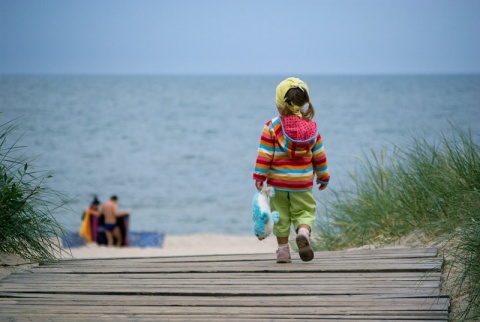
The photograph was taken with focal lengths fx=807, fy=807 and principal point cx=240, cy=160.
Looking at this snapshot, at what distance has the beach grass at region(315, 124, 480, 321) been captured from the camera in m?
6.08

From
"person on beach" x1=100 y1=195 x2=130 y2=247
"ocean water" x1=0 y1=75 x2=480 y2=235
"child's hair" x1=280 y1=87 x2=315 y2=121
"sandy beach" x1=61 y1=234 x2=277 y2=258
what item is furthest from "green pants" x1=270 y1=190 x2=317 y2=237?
"person on beach" x1=100 y1=195 x2=130 y2=247

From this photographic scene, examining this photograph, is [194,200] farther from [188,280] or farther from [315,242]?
[188,280]

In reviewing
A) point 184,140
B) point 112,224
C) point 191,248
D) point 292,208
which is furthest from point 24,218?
point 184,140

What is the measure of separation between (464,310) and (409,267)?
0.90 metres

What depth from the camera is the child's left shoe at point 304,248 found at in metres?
5.34

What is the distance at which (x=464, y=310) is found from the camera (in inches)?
167

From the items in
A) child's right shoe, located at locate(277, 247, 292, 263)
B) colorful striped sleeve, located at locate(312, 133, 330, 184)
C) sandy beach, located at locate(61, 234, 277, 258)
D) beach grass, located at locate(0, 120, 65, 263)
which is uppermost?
colorful striped sleeve, located at locate(312, 133, 330, 184)

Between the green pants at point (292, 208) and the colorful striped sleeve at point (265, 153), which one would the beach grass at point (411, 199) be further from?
the colorful striped sleeve at point (265, 153)

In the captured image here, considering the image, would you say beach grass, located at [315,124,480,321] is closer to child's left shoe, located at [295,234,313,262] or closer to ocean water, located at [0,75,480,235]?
ocean water, located at [0,75,480,235]

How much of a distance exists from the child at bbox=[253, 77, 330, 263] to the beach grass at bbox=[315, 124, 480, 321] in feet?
3.23

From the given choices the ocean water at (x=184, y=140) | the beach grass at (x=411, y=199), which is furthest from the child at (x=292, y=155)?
the ocean water at (x=184, y=140)

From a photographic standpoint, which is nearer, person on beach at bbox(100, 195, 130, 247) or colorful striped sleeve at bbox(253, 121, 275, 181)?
colorful striped sleeve at bbox(253, 121, 275, 181)

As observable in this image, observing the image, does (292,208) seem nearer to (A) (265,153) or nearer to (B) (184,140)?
(A) (265,153)

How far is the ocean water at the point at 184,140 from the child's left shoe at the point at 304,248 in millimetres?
1549
